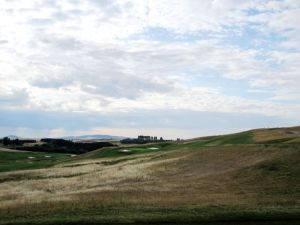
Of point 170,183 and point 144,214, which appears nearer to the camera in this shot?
point 144,214

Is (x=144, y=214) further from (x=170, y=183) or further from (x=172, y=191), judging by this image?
(x=170, y=183)

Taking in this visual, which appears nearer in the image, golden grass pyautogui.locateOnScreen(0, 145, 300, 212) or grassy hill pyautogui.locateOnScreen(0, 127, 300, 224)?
grassy hill pyautogui.locateOnScreen(0, 127, 300, 224)

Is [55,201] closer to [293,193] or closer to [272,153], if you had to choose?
[293,193]

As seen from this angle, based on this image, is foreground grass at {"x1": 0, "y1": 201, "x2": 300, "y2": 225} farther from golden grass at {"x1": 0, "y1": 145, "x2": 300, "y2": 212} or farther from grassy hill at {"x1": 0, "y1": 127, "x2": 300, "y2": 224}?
golden grass at {"x1": 0, "y1": 145, "x2": 300, "y2": 212}

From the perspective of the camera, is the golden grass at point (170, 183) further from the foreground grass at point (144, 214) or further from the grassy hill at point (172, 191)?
the foreground grass at point (144, 214)

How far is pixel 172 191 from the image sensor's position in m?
39.2

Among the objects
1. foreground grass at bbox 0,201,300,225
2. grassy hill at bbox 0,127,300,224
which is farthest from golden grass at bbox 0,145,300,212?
foreground grass at bbox 0,201,300,225

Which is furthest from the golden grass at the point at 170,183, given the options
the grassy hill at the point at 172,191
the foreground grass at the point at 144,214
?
the foreground grass at the point at 144,214

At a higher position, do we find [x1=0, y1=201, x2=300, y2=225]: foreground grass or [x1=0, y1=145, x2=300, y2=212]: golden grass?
[x1=0, y1=145, x2=300, y2=212]: golden grass

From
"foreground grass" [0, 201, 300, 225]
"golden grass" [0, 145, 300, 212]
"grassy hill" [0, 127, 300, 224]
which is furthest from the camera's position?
"golden grass" [0, 145, 300, 212]

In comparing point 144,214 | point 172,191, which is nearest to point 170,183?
point 172,191

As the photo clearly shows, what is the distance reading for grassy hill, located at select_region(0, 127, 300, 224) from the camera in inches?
1053

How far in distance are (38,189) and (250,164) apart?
21.1m

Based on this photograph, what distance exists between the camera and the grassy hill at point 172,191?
26734mm
